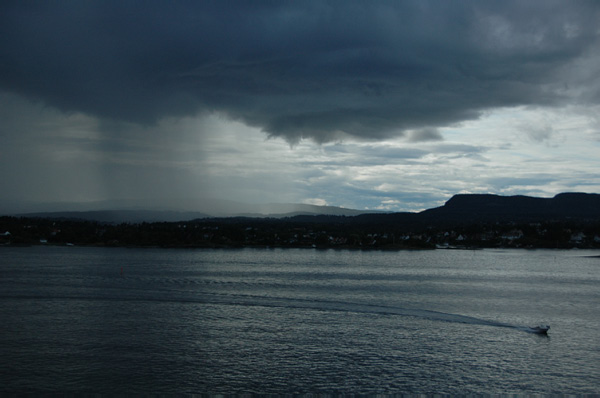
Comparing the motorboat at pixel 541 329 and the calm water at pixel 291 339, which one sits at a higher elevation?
the motorboat at pixel 541 329

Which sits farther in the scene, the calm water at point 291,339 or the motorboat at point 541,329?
the motorboat at point 541,329

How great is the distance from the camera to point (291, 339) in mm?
32594

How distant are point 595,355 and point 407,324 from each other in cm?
1284

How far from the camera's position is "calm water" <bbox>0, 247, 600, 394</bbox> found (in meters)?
24.5

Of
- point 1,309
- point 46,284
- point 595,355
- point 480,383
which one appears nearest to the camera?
point 480,383

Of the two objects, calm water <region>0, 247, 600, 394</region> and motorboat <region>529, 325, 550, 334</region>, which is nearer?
calm water <region>0, 247, 600, 394</region>

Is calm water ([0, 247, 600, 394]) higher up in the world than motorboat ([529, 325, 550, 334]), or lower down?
lower down

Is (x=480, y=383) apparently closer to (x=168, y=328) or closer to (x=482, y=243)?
(x=168, y=328)

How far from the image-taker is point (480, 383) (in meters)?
24.7

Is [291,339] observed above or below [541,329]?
below

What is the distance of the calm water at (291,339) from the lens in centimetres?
2448

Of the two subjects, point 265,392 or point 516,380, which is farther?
point 516,380

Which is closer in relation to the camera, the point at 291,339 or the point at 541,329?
the point at 291,339

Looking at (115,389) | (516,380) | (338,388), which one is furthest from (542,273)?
(115,389)
